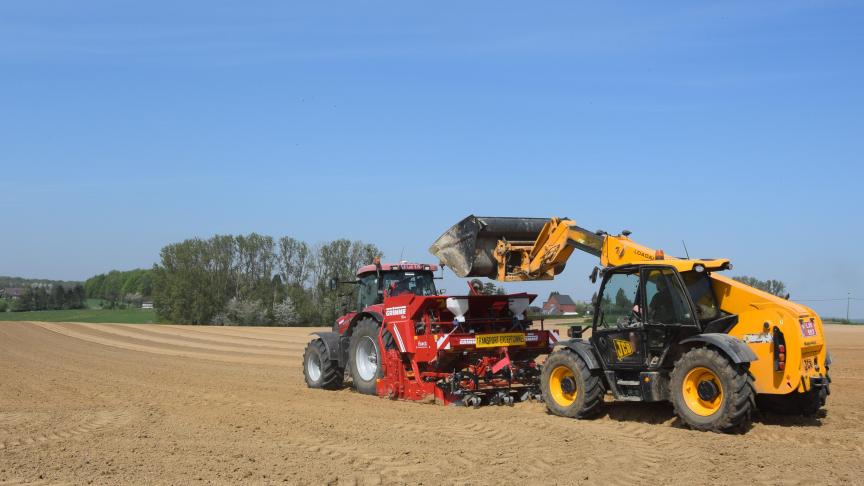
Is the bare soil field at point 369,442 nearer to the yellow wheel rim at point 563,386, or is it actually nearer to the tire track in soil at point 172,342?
the yellow wheel rim at point 563,386

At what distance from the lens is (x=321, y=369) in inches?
592

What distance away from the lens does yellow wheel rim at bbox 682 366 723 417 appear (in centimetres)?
909

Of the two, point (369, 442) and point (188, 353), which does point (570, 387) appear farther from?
point (188, 353)

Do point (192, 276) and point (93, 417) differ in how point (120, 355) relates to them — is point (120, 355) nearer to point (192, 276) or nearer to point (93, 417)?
point (93, 417)

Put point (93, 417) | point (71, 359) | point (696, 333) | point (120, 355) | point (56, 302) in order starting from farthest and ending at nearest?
point (56, 302) < point (120, 355) < point (71, 359) < point (93, 417) < point (696, 333)

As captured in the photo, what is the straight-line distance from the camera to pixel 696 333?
9.66m

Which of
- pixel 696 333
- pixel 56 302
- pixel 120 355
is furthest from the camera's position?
pixel 56 302

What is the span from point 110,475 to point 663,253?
22.2 ft

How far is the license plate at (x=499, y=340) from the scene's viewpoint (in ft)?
40.8

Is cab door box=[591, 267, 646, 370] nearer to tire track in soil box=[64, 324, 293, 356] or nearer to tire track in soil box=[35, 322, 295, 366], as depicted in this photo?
tire track in soil box=[35, 322, 295, 366]

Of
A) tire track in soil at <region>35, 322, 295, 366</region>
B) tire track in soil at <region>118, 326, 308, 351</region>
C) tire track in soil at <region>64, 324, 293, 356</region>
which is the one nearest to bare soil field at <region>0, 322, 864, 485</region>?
tire track in soil at <region>35, 322, 295, 366</region>

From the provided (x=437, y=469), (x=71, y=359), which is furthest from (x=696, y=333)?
(x=71, y=359)

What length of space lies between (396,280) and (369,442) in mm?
6202

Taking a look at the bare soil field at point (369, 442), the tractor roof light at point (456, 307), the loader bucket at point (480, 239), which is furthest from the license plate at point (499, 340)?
the loader bucket at point (480, 239)
